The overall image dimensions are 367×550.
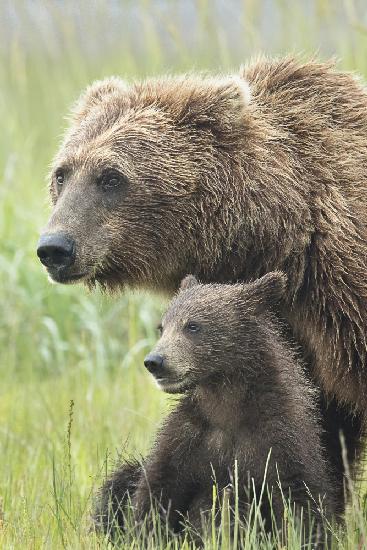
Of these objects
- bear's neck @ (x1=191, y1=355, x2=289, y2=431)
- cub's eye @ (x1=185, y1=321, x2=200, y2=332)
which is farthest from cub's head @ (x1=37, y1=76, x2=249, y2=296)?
bear's neck @ (x1=191, y1=355, x2=289, y2=431)

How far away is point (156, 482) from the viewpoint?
487 cm

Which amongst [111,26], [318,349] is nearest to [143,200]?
[318,349]

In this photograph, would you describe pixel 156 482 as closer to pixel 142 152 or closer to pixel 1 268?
pixel 142 152

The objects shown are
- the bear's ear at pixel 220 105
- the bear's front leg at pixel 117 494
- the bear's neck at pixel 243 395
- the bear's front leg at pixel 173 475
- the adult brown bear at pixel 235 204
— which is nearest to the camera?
the bear's neck at pixel 243 395

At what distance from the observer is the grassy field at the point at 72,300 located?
5.66 m

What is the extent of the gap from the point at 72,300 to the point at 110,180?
181 inches

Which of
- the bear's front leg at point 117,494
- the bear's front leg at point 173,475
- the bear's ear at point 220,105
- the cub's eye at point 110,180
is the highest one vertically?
the bear's ear at point 220,105

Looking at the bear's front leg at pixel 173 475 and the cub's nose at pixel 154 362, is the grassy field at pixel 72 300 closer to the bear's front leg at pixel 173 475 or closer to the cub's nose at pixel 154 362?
the bear's front leg at pixel 173 475

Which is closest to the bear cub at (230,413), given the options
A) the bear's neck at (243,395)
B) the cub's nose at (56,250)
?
the bear's neck at (243,395)

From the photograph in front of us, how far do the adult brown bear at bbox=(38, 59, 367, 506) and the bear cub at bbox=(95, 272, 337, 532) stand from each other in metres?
0.33

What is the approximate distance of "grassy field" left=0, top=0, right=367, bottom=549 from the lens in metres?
5.66

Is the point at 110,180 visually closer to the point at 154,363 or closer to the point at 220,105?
the point at 220,105

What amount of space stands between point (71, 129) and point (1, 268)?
4.18 m

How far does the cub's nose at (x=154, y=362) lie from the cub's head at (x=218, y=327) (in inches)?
5.7
